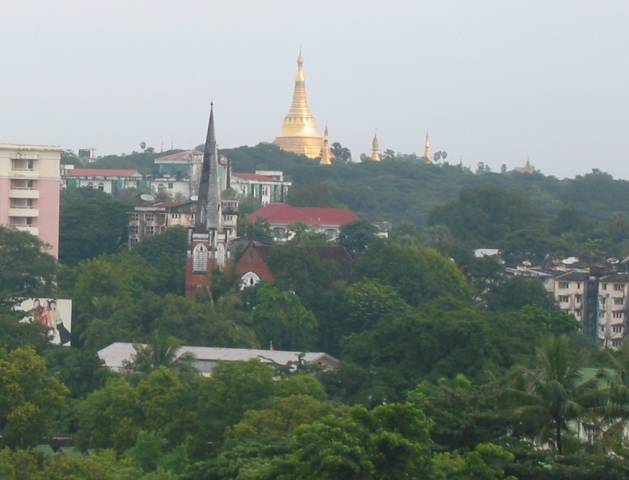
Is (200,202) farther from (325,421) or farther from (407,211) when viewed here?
(407,211)

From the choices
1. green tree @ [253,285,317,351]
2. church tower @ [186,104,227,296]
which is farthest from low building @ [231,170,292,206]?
green tree @ [253,285,317,351]

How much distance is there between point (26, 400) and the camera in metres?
36.8

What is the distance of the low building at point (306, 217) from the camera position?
86.9 metres

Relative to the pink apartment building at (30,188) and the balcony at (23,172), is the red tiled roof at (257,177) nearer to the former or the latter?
the pink apartment building at (30,188)

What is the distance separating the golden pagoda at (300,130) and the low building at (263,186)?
70.6 feet

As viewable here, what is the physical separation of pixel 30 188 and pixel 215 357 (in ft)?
55.8

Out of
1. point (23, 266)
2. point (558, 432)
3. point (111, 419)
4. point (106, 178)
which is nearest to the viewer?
point (558, 432)

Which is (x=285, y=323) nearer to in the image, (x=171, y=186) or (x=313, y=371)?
(x=313, y=371)

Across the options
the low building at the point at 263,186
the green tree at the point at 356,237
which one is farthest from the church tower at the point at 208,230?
the low building at the point at 263,186

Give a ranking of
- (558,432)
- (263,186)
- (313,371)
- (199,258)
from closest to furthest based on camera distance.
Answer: (558,432), (313,371), (199,258), (263,186)

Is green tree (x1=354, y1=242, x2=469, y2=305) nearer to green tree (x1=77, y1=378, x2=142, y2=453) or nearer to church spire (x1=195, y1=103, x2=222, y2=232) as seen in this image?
church spire (x1=195, y1=103, x2=222, y2=232)

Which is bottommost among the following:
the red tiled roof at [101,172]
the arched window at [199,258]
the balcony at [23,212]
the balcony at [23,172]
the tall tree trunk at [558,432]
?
the tall tree trunk at [558,432]

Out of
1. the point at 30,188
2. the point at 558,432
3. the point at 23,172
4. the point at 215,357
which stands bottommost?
the point at 215,357

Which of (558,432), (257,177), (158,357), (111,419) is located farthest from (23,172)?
(257,177)
